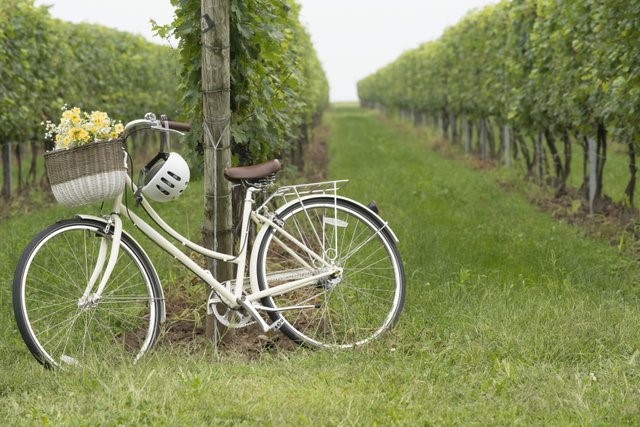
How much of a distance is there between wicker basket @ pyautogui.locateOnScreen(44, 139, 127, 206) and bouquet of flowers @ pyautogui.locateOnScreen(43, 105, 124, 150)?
0.08 metres

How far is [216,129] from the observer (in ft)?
13.6

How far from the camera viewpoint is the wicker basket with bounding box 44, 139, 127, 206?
3.54 meters

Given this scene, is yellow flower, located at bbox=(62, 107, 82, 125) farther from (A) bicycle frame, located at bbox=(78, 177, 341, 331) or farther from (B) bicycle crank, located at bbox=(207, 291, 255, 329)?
(B) bicycle crank, located at bbox=(207, 291, 255, 329)

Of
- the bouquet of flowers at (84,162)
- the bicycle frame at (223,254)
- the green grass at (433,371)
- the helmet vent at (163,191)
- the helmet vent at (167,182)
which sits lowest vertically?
the green grass at (433,371)

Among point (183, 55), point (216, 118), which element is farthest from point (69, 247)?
point (183, 55)

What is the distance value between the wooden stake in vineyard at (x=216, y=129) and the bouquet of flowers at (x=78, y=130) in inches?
21.9

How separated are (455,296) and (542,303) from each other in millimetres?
556

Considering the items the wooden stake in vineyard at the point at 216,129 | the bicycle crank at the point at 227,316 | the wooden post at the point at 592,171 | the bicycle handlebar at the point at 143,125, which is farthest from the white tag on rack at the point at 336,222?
the wooden post at the point at 592,171

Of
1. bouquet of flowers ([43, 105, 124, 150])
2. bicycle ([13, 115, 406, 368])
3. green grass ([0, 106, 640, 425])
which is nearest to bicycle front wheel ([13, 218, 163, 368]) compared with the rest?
bicycle ([13, 115, 406, 368])

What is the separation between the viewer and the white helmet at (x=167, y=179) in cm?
377

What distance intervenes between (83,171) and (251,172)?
30.9 inches

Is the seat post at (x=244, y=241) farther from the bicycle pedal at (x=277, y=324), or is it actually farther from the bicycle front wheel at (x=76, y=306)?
the bicycle front wheel at (x=76, y=306)

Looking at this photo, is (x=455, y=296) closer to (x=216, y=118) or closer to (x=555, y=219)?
(x=216, y=118)

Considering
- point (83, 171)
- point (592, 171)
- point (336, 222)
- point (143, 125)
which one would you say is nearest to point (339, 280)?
point (336, 222)
